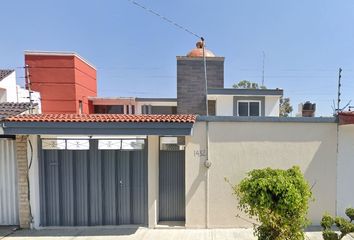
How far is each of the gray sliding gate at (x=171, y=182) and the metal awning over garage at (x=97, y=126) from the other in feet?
3.73

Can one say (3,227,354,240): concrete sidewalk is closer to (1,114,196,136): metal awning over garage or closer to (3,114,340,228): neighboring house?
(3,114,340,228): neighboring house

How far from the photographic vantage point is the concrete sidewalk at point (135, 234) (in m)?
6.27

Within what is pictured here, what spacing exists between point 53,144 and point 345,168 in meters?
8.32

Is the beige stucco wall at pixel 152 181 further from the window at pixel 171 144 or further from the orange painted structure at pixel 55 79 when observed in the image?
the orange painted structure at pixel 55 79

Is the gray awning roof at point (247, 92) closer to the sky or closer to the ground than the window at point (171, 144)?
closer to the sky

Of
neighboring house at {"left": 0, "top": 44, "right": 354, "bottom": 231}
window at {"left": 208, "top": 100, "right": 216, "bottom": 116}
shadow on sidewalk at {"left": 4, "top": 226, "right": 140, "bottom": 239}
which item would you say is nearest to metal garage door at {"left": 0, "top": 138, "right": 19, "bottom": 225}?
neighboring house at {"left": 0, "top": 44, "right": 354, "bottom": 231}


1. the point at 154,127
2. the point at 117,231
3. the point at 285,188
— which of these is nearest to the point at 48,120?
the point at 154,127

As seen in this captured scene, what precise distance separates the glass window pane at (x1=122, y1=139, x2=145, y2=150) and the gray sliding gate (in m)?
0.66

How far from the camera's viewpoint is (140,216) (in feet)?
22.9

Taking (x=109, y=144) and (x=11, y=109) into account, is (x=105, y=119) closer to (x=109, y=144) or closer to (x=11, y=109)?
(x=109, y=144)

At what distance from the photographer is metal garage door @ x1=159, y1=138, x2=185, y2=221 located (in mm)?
7223

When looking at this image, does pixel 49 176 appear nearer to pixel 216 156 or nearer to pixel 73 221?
pixel 73 221

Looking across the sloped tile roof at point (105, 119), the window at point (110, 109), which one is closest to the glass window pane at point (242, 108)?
the sloped tile roof at point (105, 119)

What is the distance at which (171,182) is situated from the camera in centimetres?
723
